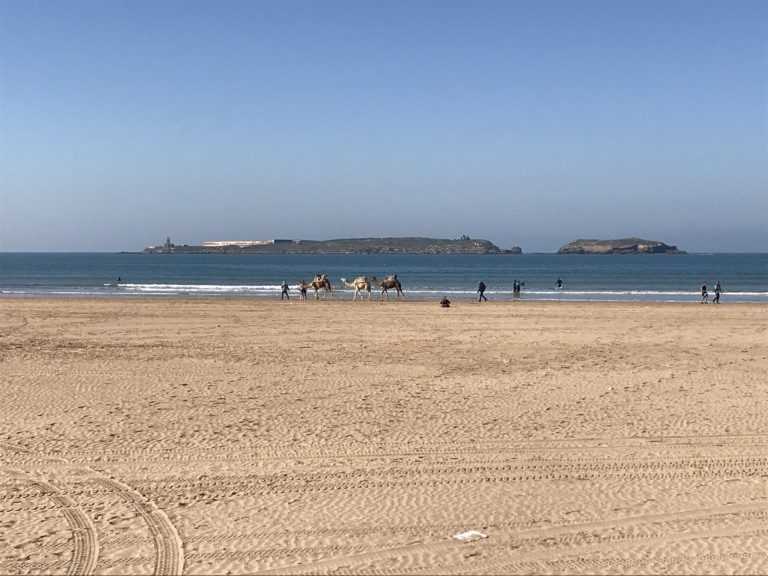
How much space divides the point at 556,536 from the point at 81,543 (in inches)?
166

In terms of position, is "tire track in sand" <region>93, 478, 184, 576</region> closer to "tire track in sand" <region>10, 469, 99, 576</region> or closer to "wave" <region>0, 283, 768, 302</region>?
"tire track in sand" <region>10, 469, 99, 576</region>

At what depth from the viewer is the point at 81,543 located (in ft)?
22.1

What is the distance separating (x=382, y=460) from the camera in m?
9.32

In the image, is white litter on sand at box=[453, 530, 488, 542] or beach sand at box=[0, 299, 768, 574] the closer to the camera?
beach sand at box=[0, 299, 768, 574]

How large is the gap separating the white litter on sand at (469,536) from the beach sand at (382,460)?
70 mm

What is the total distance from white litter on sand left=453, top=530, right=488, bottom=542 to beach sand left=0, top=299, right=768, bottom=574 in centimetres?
7

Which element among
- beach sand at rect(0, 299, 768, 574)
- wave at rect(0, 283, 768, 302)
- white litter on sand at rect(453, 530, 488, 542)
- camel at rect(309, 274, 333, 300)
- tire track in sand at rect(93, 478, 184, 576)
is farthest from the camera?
wave at rect(0, 283, 768, 302)

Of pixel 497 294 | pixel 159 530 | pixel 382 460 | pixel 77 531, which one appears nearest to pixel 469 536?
pixel 382 460

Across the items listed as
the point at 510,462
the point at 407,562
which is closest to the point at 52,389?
the point at 510,462

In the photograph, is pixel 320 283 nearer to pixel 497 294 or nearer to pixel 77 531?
pixel 497 294

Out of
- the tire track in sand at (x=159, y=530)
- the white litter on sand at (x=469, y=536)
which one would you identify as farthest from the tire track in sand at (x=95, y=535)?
the white litter on sand at (x=469, y=536)

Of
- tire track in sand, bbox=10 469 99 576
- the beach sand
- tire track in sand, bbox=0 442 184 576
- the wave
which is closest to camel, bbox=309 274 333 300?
the wave

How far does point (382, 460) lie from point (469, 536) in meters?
2.54

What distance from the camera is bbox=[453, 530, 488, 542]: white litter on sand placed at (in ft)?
22.5
